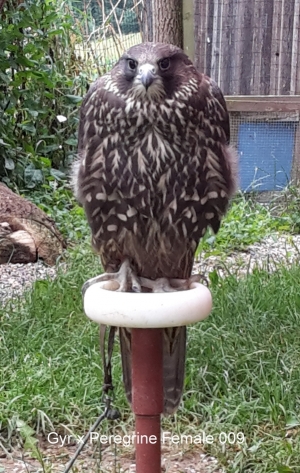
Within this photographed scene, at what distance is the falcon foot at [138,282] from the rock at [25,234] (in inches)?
96.8

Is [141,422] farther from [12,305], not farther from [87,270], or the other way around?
[87,270]

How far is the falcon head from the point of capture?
178 cm

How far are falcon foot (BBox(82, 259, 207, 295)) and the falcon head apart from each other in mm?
502

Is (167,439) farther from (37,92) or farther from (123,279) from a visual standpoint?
(37,92)

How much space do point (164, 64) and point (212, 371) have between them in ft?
4.63

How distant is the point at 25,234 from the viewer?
4.51 m

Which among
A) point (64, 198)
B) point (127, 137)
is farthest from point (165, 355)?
point (64, 198)

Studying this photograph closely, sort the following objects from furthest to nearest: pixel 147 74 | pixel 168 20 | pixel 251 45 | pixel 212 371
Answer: pixel 251 45 < pixel 168 20 < pixel 212 371 < pixel 147 74

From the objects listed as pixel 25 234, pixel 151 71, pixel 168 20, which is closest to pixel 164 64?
pixel 151 71

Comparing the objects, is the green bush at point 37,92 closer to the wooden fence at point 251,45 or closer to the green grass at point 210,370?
the wooden fence at point 251,45

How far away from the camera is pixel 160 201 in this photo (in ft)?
6.32

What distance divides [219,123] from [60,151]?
14.6 ft

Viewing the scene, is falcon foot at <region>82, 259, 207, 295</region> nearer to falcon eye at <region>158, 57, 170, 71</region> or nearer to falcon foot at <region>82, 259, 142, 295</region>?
falcon foot at <region>82, 259, 142, 295</region>

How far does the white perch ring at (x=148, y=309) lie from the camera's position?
4.78 feet
